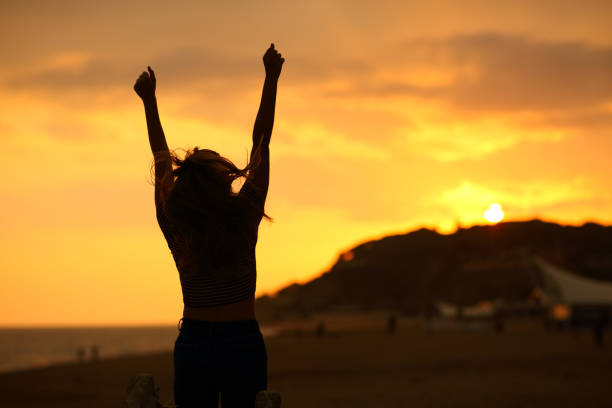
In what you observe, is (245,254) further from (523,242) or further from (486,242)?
(486,242)

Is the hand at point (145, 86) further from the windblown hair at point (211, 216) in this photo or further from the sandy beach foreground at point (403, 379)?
the sandy beach foreground at point (403, 379)

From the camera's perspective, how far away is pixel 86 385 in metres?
19.9

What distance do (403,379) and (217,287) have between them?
16.0 m

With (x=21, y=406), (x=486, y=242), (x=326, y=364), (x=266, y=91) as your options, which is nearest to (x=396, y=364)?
(x=326, y=364)

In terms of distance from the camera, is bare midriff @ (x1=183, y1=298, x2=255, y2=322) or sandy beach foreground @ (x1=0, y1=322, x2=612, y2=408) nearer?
bare midriff @ (x1=183, y1=298, x2=255, y2=322)

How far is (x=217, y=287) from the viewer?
9.28 ft

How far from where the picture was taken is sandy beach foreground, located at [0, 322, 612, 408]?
13789mm

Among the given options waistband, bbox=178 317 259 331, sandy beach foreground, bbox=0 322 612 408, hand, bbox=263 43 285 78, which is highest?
hand, bbox=263 43 285 78

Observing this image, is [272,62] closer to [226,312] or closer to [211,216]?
[211,216]

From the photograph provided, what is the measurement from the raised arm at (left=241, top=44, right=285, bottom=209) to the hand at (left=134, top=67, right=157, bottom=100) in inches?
22.4

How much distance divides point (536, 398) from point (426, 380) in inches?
175

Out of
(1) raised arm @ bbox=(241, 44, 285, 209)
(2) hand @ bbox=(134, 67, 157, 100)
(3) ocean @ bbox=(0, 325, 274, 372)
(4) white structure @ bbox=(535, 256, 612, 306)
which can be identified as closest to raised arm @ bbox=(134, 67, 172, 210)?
(2) hand @ bbox=(134, 67, 157, 100)

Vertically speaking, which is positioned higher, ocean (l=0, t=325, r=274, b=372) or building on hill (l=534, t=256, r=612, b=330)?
building on hill (l=534, t=256, r=612, b=330)

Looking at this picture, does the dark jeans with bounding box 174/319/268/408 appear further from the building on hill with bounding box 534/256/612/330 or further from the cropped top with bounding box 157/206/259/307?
the building on hill with bounding box 534/256/612/330
